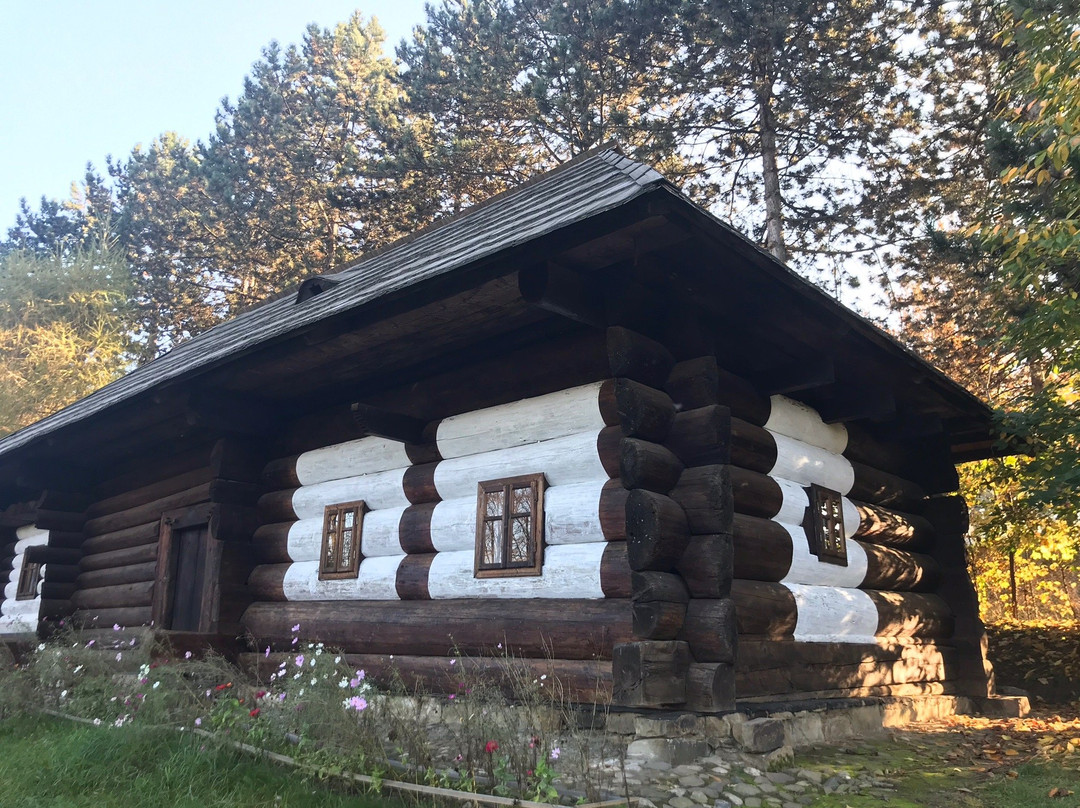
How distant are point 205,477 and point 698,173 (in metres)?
10.9

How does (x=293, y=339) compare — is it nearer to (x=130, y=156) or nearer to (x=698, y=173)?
(x=698, y=173)

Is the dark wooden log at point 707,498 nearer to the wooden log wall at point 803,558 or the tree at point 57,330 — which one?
the wooden log wall at point 803,558

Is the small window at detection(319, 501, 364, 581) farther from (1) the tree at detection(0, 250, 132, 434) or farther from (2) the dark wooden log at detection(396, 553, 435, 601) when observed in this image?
(1) the tree at detection(0, 250, 132, 434)

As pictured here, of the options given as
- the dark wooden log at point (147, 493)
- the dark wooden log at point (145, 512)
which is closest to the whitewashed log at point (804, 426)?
the dark wooden log at point (145, 512)

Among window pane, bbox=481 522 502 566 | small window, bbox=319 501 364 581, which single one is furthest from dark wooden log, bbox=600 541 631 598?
small window, bbox=319 501 364 581

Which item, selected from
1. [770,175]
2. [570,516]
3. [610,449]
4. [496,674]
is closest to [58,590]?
[496,674]

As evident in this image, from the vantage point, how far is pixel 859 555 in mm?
A: 7156

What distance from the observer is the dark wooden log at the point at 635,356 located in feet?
17.1

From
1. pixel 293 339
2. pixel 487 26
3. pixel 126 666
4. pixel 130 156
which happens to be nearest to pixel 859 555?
pixel 293 339

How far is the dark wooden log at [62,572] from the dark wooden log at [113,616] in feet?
1.57

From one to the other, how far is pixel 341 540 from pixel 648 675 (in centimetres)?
353

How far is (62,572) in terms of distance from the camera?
11.3 m

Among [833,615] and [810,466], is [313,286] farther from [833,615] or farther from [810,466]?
[833,615]

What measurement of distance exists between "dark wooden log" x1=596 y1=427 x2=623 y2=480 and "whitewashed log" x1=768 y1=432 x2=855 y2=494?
1.48 m
